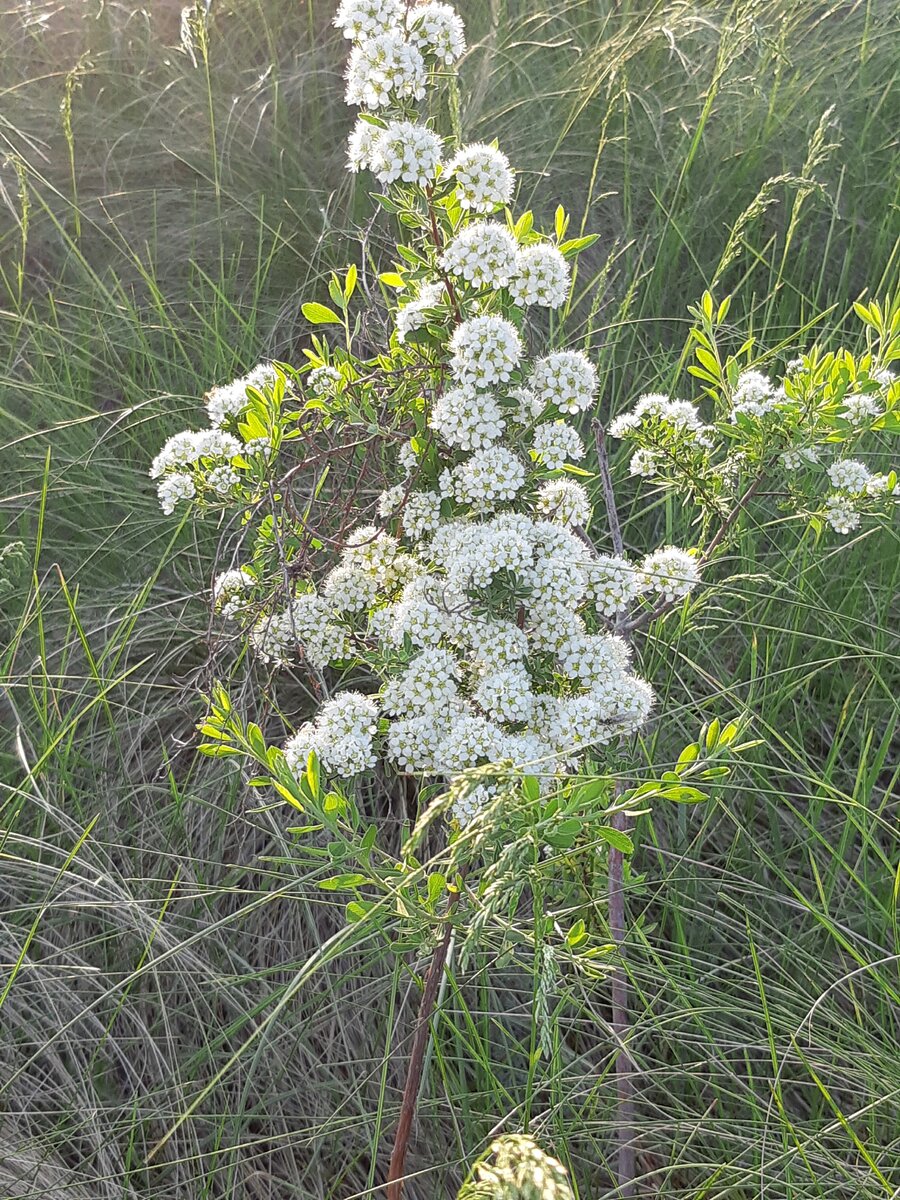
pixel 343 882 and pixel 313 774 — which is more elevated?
pixel 313 774

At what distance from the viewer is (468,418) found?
1228 millimetres

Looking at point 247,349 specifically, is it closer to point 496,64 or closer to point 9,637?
point 9,637

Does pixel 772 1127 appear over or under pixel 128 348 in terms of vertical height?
under

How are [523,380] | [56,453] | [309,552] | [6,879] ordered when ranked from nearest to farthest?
[523,380] → [309,552] → [6,879] → [56,453]

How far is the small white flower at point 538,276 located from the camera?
1230mm

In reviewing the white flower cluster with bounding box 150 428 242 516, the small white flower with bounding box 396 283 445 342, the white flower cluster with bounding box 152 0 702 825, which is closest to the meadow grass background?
the white flower cluster with bounding box 152 0 702 825

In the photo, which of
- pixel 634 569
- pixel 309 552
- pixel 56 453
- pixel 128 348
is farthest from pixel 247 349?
pixel 634 569

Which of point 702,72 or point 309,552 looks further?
point 702,72

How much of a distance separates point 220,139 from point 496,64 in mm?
760

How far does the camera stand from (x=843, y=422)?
4.54 feet

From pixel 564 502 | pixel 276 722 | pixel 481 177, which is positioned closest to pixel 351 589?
pixel 564 502

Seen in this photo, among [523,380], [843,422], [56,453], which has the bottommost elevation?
[56,453]

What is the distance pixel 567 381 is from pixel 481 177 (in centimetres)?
23

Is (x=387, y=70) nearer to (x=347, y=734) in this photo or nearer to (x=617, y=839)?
(x=347, y=734)
